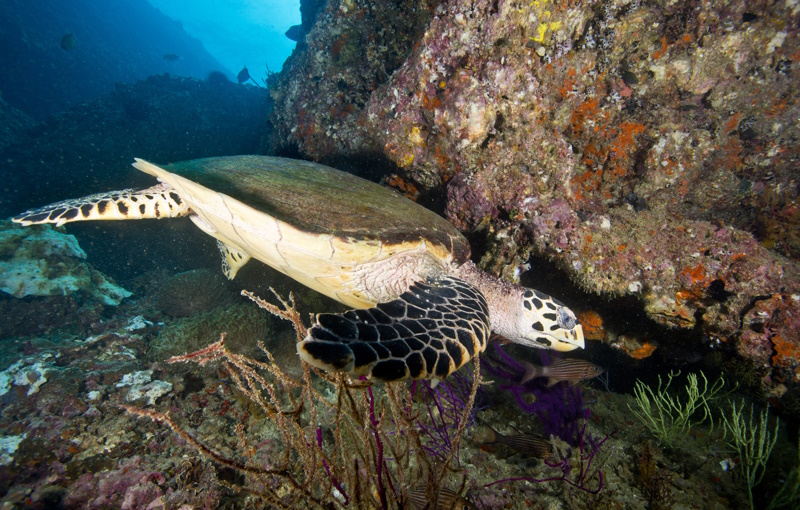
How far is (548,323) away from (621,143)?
7.49 feet

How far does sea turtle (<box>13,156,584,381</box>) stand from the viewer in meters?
1.51

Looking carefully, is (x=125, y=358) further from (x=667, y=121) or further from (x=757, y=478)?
(x=667, y=121)

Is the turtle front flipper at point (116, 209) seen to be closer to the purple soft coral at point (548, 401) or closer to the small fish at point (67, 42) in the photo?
the purple soft coral at point (548, 401)

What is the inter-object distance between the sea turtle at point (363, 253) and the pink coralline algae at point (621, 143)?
62 cm

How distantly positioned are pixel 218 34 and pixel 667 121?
104 meters

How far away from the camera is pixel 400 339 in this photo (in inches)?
58.9

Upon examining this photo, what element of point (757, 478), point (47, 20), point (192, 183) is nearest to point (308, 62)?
point (192, 183)

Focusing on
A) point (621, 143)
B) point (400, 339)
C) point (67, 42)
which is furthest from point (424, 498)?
point (67, 42)

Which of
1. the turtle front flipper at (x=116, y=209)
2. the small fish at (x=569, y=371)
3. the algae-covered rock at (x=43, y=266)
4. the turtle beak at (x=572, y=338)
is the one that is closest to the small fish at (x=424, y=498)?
the turtle beak at (x=572, y=338)

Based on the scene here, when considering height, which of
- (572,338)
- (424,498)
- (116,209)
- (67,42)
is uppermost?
(67,42)

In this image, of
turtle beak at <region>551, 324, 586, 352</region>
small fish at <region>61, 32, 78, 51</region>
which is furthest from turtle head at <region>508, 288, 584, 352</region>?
small fish at <region>61, 32, 78, 51</region>

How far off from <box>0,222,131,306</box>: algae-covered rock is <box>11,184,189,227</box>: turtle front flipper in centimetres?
417

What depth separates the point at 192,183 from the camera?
7.06 feet

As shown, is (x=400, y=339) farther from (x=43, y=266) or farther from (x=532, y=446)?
(x=43, y=266)
